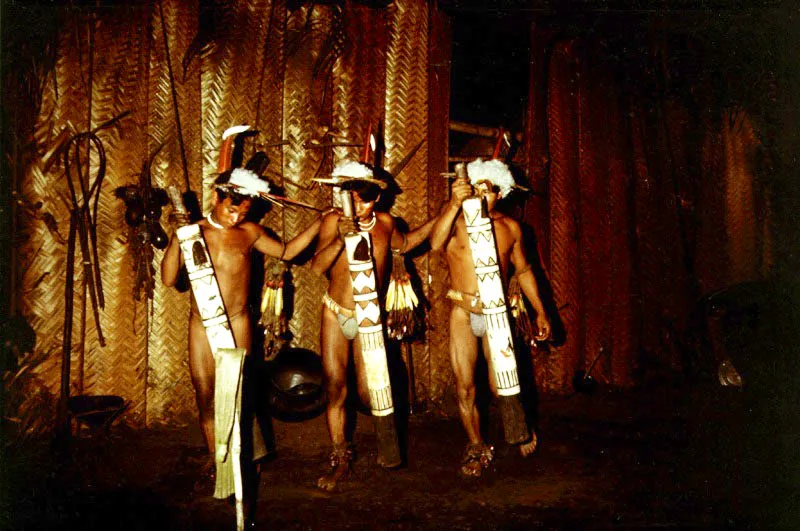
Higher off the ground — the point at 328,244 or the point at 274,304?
the point at 328,244

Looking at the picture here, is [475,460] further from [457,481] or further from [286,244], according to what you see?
[286,244]

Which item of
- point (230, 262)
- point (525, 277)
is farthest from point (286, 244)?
point (525, 277)

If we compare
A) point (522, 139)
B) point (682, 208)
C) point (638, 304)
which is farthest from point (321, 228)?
point (682, 208)

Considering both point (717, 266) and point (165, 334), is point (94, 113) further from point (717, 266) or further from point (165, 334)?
point (717, 266)

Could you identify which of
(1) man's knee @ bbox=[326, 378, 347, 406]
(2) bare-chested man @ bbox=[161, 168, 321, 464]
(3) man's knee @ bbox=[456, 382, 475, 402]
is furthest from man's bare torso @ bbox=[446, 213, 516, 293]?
(2) bare-chested man @ bbox=[161, 168, 321, 464]

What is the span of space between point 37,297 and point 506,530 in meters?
4.71

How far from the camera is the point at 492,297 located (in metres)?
4.26

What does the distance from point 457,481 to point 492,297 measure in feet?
5.21

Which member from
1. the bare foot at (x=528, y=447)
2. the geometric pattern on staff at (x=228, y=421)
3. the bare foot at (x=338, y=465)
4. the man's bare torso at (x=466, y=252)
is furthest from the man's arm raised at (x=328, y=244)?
the bare foot at (x=528, y=447)

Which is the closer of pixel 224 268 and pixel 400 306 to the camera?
pixel 224 268

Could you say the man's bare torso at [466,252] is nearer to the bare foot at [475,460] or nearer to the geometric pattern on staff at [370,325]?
the geometric pattern on staff at [370,325]

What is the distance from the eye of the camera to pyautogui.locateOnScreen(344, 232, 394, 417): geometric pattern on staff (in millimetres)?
4008

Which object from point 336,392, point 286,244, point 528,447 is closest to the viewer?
point 336,392

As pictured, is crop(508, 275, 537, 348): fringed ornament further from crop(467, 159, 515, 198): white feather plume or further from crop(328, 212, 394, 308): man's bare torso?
crop(328, 212, 394, 308): man's bare torso
